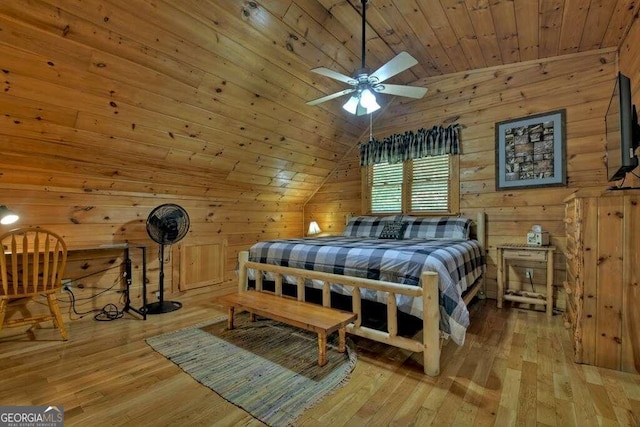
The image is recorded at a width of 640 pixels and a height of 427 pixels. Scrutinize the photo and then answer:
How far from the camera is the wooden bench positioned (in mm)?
2006

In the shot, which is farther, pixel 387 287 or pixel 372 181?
pixel 372 181

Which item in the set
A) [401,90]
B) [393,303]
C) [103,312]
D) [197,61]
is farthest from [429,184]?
[103,312]

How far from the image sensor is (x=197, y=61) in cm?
260

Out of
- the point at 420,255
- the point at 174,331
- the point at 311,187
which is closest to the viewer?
the point at 420,255

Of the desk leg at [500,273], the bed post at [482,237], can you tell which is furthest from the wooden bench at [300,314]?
the bed post at [482,237]

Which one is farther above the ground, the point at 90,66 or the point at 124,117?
the point at 90,66

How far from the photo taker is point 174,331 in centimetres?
269

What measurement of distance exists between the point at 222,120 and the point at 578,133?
147 inches

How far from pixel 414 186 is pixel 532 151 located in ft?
4.59

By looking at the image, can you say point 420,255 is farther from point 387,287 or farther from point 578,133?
point 578,133

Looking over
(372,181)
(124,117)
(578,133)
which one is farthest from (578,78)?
(124,117)

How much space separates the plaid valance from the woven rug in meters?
2.74

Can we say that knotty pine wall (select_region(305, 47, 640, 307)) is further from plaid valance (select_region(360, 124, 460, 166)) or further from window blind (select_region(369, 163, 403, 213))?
window blind (select_region(369, 163, 403, 213))

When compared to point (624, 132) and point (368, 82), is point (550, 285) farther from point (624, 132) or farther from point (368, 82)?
point (368, 82)
